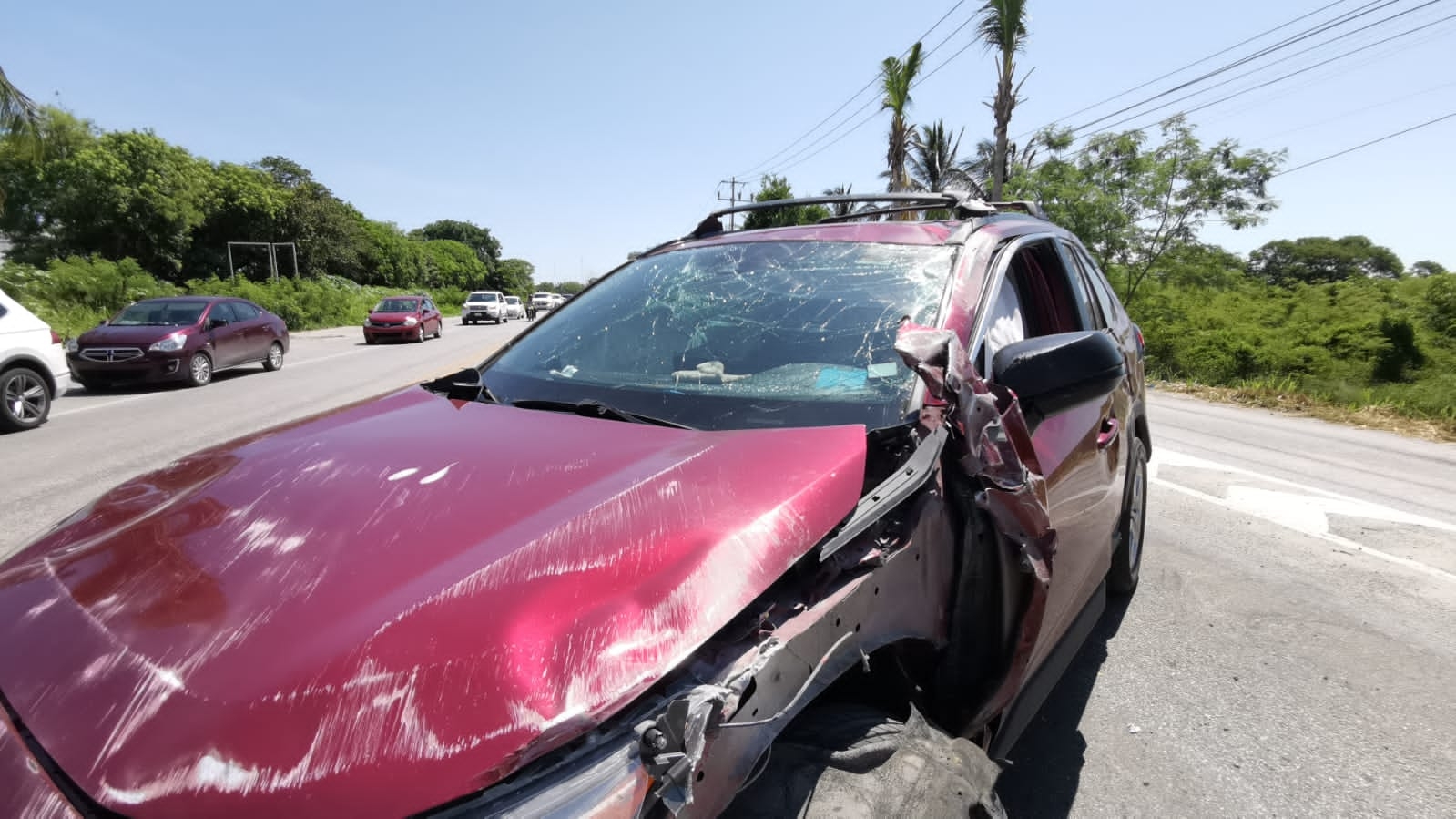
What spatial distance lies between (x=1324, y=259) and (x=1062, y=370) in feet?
219

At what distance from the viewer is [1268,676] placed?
3.13 meters

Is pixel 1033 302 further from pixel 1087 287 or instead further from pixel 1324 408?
pixel 1324 408

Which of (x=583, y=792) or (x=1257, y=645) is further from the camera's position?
(x=1257, y=645)

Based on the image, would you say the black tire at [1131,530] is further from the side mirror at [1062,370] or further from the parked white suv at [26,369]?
the parked white suv at [26,369]

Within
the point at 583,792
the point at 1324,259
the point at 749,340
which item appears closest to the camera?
the point at 583,792

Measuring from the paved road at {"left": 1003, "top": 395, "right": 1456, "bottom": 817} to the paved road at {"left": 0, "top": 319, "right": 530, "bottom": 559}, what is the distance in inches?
134

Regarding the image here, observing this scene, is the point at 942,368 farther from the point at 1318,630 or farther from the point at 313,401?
the point at 313,401

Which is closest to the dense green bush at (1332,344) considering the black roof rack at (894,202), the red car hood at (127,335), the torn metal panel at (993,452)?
the black roof rack at (894,202)

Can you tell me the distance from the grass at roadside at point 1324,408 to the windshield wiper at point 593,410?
11.0 metres

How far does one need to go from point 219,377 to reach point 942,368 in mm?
16530

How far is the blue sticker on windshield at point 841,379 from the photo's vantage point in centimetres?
195

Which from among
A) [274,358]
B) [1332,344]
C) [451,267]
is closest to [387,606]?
[274,358]

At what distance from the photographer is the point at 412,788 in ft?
2.98

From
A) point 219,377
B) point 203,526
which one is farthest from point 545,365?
point 219,377
